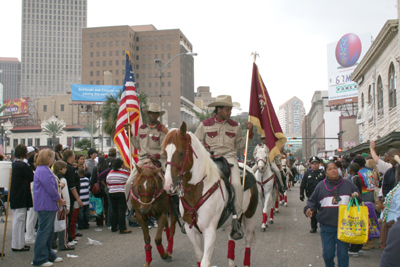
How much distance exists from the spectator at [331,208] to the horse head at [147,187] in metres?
2.78

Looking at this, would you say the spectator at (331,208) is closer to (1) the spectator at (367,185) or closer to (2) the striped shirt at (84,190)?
(1) the spectator at (367,185)

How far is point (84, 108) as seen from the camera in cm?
9938

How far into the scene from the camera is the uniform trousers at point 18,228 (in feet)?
25.5

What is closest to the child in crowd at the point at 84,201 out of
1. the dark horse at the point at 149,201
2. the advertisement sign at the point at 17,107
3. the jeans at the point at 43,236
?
the jeans at the point at 43,236

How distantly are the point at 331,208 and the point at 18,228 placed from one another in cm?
625

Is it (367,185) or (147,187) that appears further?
(367,185)

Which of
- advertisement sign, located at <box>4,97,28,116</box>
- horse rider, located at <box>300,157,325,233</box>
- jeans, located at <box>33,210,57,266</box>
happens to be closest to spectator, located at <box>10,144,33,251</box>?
jeans, located at <box>33,210,57,266</box>

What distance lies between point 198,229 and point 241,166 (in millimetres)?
1557

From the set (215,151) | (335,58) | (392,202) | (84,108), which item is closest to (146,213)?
(215,151)

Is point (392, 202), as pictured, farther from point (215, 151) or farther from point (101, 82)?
point (101, 82)

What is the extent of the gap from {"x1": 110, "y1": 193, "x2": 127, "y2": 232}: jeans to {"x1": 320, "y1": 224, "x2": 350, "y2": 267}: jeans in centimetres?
582

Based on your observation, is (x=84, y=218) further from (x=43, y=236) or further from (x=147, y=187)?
(x=147, y=187)

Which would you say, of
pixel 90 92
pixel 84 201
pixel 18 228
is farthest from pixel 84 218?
pixel 90 92

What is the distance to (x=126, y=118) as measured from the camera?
1023 centimetres
